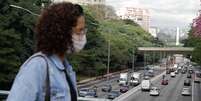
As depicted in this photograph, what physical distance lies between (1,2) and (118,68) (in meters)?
52.3

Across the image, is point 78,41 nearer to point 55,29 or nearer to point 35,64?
point 55,29

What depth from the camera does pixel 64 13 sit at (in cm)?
295

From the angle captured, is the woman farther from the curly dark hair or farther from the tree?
the tree

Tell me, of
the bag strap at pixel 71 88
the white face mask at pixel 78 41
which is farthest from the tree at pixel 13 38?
the bag strap at pixel 71 88

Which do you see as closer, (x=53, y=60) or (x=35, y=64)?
(x=35, y=64)

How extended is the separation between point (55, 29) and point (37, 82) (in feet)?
1.07

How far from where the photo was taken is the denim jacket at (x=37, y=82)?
2689 millimetres

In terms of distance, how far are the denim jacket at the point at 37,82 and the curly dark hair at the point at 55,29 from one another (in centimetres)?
8

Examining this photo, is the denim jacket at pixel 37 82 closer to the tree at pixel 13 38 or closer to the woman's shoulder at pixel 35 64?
the woman's shoulder at pixel 35 64

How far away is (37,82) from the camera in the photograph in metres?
2.71

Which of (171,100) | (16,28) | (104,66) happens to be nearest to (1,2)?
(16,28)

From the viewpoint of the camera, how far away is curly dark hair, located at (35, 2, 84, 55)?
114 inches

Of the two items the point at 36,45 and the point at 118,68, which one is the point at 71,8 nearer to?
the point at 36,45

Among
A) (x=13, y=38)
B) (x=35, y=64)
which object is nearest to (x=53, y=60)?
(x=35, y=64)
